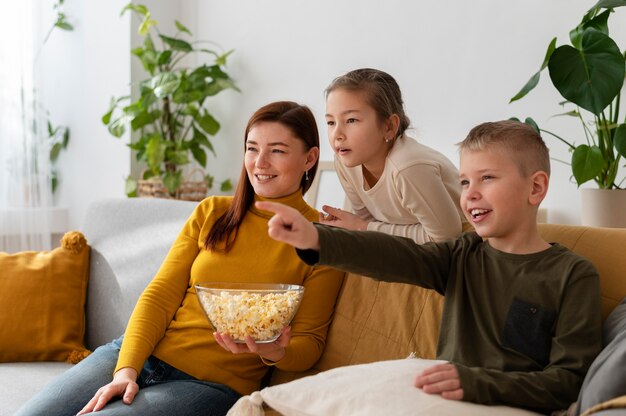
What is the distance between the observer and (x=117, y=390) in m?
1.77

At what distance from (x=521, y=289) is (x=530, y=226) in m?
0.13

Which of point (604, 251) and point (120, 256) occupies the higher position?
point (604, 251)

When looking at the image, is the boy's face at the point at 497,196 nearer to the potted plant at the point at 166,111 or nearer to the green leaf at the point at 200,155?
the potted plant at the point at 166,111

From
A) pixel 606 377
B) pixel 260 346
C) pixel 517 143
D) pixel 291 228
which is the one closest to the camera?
pixel 606 377

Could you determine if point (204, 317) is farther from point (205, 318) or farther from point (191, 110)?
point (191, 110)

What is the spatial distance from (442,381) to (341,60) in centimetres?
231

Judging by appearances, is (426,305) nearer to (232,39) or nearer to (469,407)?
(469,407)

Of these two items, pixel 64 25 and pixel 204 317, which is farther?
pixel 64 25

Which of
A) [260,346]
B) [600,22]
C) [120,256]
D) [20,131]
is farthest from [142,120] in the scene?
[260,346]

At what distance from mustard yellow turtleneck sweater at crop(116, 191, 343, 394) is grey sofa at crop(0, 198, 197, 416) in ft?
1.60

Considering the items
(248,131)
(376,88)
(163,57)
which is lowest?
(248,131)

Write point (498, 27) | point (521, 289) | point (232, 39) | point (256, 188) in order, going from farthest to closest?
point (232, 39)
point (498, 27)
point (256, 188)
point (521, 289)

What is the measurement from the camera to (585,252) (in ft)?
5.13

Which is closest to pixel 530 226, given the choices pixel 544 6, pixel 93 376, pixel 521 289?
pixel 521 289
